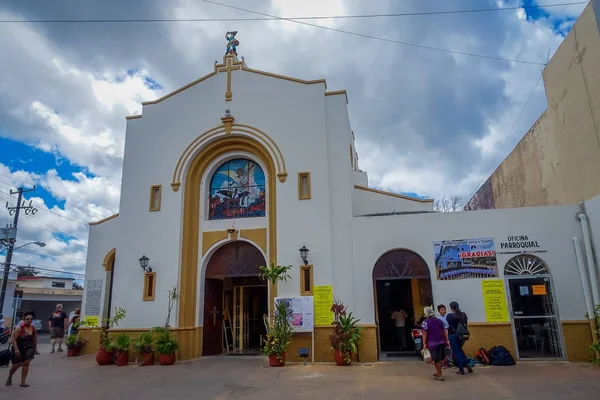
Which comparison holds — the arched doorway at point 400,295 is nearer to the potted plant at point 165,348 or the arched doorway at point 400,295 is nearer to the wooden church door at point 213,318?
the wooden church door at point 213,318

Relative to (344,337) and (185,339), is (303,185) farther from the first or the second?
(185,339)

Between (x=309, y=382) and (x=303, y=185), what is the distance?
6.17 metres

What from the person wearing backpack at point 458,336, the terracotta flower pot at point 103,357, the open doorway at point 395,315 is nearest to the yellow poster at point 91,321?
the terracotta flower pot at point 103,357

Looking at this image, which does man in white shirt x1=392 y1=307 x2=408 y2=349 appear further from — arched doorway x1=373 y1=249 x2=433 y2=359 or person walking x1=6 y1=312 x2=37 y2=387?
person walking x1=6 y1=312 x2=37 y2=387

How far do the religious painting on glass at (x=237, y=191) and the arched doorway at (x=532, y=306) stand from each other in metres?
7.81

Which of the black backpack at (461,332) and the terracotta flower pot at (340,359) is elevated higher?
the black backpack at (461,332)

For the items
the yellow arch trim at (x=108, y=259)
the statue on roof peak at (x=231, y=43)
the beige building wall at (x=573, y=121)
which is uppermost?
the statue on roof peak at (x=231, y=43)

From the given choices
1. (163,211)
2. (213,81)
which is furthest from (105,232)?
(213,81)

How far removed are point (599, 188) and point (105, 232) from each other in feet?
53.0

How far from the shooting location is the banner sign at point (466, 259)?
37.9 ft

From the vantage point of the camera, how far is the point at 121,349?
12.4m

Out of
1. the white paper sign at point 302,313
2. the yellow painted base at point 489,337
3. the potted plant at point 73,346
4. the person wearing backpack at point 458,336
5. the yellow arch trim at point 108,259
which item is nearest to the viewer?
the person wearing backpack at point 458,336

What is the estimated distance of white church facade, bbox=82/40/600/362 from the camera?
11352mm

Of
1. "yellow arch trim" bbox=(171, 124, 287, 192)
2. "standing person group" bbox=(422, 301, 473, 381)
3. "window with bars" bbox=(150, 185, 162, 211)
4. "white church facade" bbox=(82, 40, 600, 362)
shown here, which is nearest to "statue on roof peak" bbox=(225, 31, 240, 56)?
"white church facade" bbox=(82, 40, 600, 362)
